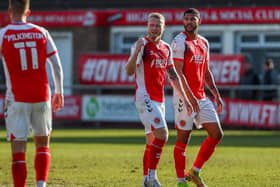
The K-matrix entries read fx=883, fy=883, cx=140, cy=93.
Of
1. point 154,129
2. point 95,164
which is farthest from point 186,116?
point 95,164

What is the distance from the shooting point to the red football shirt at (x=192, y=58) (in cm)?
1170

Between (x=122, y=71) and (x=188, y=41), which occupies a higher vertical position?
(x=188, y=41)

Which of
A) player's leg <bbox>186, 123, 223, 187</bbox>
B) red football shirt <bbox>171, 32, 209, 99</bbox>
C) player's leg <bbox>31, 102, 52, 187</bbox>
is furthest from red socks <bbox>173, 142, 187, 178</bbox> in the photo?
player's leg <bbox>31, 102, 52, 187</bbox>

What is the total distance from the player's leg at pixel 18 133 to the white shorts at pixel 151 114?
2.34 m

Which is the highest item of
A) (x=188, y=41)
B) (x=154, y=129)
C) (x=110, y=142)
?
(x=188, y=41)

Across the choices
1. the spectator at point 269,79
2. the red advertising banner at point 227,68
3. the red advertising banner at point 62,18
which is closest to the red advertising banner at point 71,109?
the red advertising banner at point 227,68

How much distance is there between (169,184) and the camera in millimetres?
12258

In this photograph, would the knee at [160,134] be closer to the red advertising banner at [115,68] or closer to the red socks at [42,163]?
the red socks at [42,163]

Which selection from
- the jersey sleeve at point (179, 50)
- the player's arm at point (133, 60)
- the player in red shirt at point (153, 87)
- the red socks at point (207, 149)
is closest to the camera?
the player's arm at point (133, 60)

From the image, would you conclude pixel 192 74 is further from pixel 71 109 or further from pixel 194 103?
pixel 71 109

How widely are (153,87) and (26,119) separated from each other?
2482 millimetres

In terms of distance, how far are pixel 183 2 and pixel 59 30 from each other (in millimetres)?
5241

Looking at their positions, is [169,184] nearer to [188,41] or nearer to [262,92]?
[188,41]

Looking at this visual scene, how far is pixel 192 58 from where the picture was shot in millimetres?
11742
